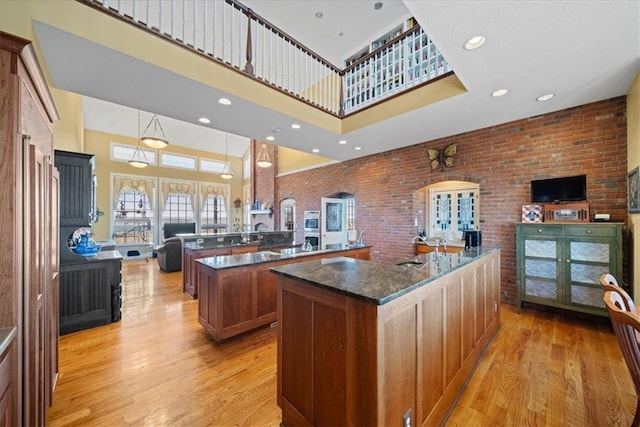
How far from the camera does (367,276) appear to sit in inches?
62.3

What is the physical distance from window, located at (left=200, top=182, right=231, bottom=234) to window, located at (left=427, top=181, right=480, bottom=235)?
345 inches

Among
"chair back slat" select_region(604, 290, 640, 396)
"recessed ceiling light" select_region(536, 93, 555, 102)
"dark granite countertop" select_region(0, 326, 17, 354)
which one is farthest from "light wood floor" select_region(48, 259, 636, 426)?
"recessed ceiling light" select_region(536, 93, 555, 102)

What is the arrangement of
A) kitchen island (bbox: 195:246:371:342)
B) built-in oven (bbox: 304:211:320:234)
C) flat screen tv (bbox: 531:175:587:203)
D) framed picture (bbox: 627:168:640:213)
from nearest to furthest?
1. framed picture (bbox: 627:168:640:213)
2. kitchen island (bbox: 195:246:371:342)
3. flat screen tv (bbox: 531:175:587:203)
4. built-in oven (bbox: 304:211:320:234)

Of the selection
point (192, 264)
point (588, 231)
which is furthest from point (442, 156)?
point (192, 264)

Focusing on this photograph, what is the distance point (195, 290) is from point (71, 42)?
11.6 feet

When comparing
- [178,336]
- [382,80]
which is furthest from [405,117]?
[178,336]

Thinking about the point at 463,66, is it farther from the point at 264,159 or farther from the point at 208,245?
the point at 264,159

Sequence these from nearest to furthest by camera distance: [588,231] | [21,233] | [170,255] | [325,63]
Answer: [21,233] < [588,231] < [325,63] < [170,255]

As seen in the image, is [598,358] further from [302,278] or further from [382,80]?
[382,80]

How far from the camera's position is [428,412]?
5.15 ft

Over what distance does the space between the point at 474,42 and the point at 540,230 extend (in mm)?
2716

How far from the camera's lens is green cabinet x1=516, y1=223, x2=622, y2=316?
9.95ft

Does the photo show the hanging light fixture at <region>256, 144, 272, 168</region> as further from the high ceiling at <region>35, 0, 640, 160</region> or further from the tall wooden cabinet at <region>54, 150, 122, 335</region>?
the tall wooden cabinet at <region>54, 150, 122, 335</region>

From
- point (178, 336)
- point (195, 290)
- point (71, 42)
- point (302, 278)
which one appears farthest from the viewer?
point (195, 290)
